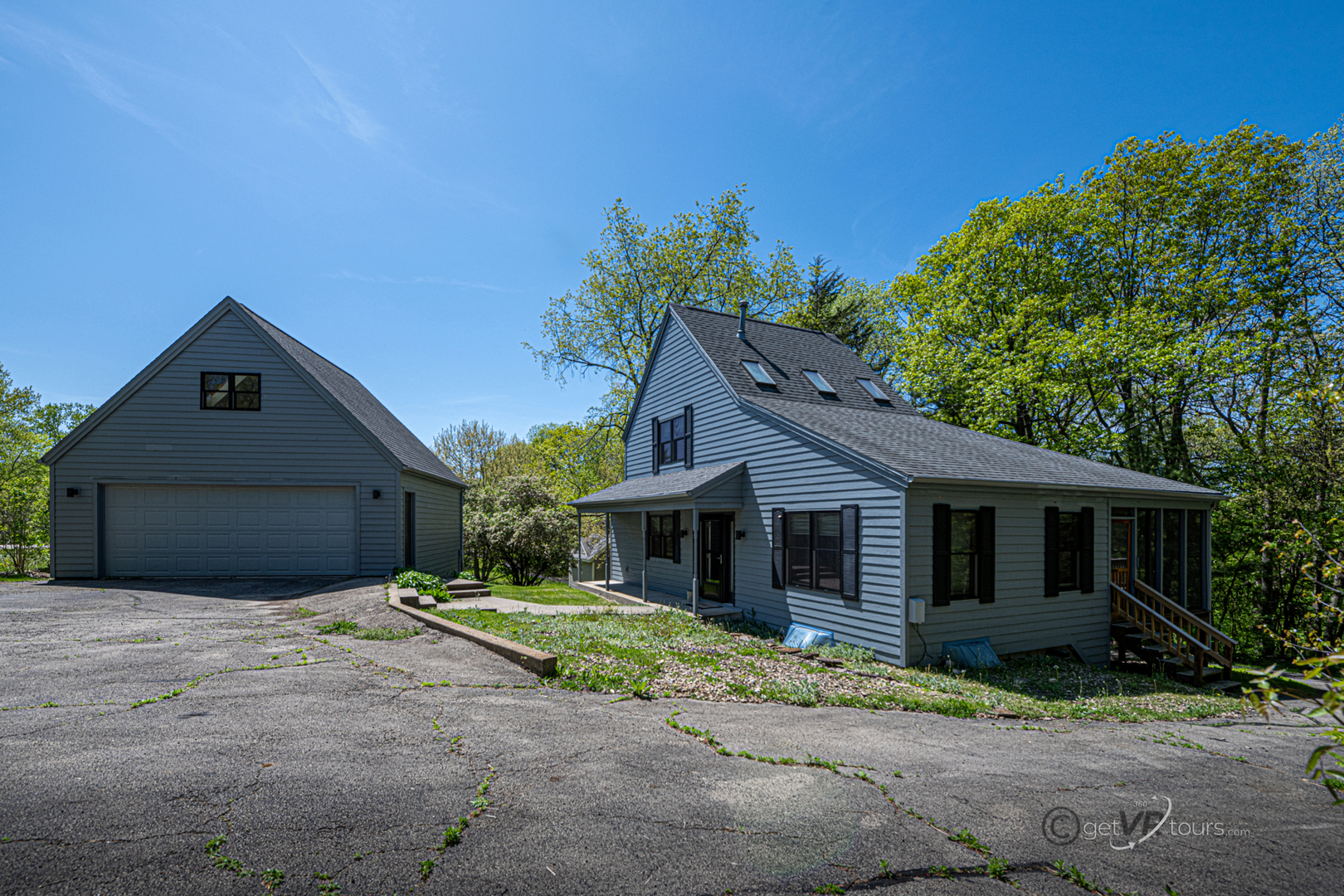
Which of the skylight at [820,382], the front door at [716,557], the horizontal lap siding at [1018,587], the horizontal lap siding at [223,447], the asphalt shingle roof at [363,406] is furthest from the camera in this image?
the asphalt shingle roof at [363,406]

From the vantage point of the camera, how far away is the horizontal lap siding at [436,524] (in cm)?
1811

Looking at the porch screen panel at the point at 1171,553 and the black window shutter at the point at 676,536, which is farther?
the black window shutter at the point at 676,536

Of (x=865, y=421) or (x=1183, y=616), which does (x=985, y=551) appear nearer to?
(x=865, y=421)

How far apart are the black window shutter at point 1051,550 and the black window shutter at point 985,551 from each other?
152 cm

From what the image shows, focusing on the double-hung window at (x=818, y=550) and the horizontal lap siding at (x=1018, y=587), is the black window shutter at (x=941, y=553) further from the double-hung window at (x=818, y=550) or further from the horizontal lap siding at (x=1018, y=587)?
the double-hung window at (x=818, y=550)

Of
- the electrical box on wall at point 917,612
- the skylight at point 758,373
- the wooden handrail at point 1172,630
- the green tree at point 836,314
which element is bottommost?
the wooden handrail at point 1172,630

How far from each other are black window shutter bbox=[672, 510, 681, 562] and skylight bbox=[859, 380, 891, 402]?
21.3 ft

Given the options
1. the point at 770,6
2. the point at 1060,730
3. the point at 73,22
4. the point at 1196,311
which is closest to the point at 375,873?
the point at 1060,730

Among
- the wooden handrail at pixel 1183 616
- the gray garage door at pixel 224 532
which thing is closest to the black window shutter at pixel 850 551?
the wooden handrail at pixel 1183 616

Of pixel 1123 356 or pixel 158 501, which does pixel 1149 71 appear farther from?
pixel 158 501

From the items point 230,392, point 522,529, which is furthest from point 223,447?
point 522,529

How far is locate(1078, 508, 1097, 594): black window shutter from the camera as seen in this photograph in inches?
447

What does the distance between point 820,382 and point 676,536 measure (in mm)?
5563

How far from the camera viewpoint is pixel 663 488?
14.5m
